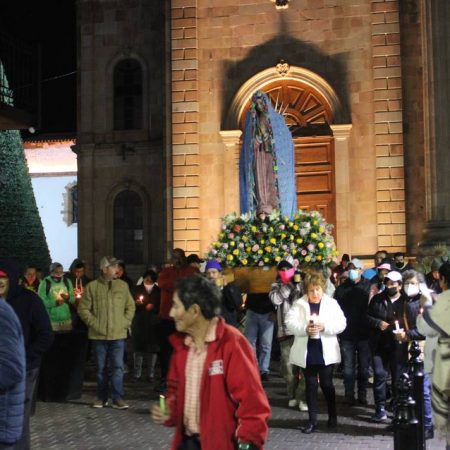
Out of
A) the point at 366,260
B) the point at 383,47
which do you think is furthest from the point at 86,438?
the point at 383,47

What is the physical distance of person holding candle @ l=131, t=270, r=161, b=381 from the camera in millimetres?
15500

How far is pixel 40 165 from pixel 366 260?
93.8ft

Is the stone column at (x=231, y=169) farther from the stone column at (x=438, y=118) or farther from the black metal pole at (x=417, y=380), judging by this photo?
the black metal pole at (x=417, y=380)

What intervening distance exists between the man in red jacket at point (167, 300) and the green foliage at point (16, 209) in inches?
361

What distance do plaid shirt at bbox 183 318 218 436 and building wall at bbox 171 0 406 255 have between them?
18.6m

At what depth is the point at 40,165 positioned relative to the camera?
160ft

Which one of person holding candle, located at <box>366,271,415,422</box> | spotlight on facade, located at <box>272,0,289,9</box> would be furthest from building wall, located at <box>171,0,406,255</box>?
person holding candle, located at <box>366,271,415,422</box>

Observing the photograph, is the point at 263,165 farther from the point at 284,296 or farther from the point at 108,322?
the point at 108,322

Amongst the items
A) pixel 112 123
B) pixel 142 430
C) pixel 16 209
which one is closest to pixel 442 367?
pixel 142 430

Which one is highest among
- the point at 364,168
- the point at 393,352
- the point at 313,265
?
the point at 364,168

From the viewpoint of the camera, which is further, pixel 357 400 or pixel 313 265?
pixel 313 265

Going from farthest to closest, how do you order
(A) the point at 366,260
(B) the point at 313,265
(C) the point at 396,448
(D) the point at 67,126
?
(D) the point at 67,126 < (A) the point at 366,260 < (B) the point at 313,265 < (C) the point at 396,448

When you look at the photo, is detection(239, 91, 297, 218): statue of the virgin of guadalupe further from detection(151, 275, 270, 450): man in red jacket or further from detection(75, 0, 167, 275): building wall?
detection(75, 0, 167, 275): building wall

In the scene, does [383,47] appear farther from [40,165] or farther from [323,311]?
[40,165]
